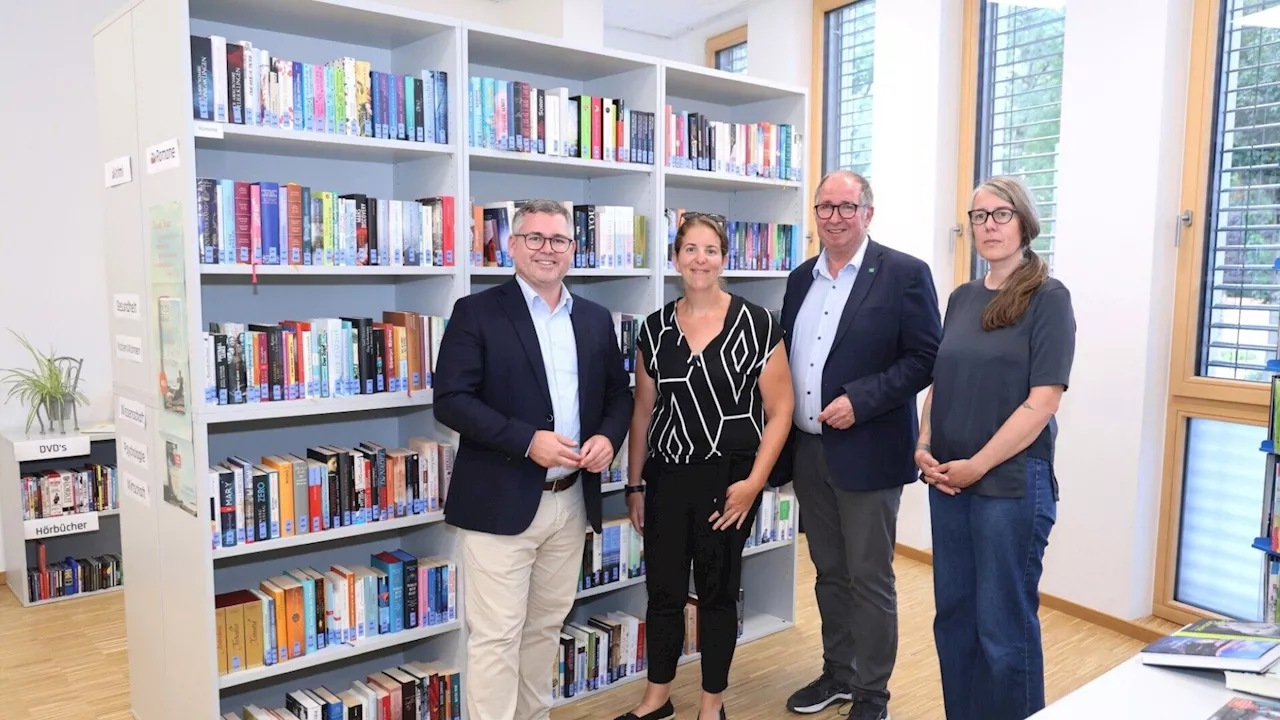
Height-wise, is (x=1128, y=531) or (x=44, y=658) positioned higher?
(x=1128, y=531)

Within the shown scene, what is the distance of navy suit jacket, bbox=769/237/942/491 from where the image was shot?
111 inches

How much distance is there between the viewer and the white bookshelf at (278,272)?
2.50m

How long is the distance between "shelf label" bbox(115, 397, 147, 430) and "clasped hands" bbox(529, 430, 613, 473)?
1313mm

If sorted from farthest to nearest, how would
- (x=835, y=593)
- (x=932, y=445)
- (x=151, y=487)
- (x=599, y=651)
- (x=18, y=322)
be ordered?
(x=18, y=322) < (x=599, y=651) < (x=835, y=593) < (x=151, y=487) < (x=932, y=445)

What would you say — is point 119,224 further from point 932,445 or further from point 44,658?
point 932,445

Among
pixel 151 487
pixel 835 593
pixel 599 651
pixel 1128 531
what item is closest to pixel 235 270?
pixel 151 487

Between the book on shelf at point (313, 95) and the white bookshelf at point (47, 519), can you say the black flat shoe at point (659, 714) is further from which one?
the white bookshelf at point (47, 519)

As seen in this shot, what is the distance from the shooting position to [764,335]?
9.07 feet

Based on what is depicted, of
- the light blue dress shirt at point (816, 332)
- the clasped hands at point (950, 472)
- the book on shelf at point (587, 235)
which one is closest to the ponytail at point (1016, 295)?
the clasped hands at point (950, 472)

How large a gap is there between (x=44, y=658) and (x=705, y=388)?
3117 mm

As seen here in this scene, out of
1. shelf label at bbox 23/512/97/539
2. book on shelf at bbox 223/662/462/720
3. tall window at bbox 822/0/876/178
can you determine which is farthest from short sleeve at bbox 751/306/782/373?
shelf label at bbox 23/512/97/539

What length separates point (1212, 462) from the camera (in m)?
3.81

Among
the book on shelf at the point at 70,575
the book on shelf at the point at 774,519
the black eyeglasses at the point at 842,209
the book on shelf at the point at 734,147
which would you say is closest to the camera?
the black eyeglasses at the point at 842,209

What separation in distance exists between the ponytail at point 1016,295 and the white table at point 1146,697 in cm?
96
